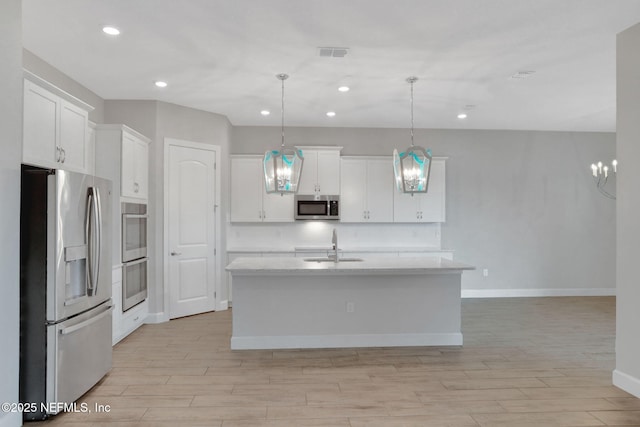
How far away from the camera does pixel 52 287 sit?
8.88 ft

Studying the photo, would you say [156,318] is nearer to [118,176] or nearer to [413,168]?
[118,176]

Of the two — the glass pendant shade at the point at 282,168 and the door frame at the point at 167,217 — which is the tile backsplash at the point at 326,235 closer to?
the door frame at the point at 167,217

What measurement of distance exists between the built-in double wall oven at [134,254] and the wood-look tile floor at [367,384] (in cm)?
47

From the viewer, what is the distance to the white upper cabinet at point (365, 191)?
6.61 m

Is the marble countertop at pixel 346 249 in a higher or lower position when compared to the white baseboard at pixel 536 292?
higher

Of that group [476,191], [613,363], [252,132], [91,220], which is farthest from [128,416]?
[476,191]

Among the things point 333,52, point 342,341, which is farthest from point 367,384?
point 333,52

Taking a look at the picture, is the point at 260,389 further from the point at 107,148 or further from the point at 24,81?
the point at 107,148

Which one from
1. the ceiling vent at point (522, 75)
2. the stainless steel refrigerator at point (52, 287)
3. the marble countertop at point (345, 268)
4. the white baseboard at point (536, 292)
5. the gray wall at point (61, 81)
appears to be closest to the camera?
the stainless steel refrigerator at point (52, 287)

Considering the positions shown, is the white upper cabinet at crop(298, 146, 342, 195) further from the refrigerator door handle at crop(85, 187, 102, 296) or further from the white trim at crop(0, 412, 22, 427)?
the white trim at crop(0, 412, 22, 427)

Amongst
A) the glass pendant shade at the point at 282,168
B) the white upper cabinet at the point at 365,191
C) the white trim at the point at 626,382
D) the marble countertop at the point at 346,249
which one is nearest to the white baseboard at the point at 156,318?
the marble countertop at the point at 346,249

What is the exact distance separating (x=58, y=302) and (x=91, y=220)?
2.00 ft

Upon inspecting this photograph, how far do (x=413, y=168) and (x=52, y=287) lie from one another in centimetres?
305

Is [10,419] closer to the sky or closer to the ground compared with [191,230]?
closer to the ground
